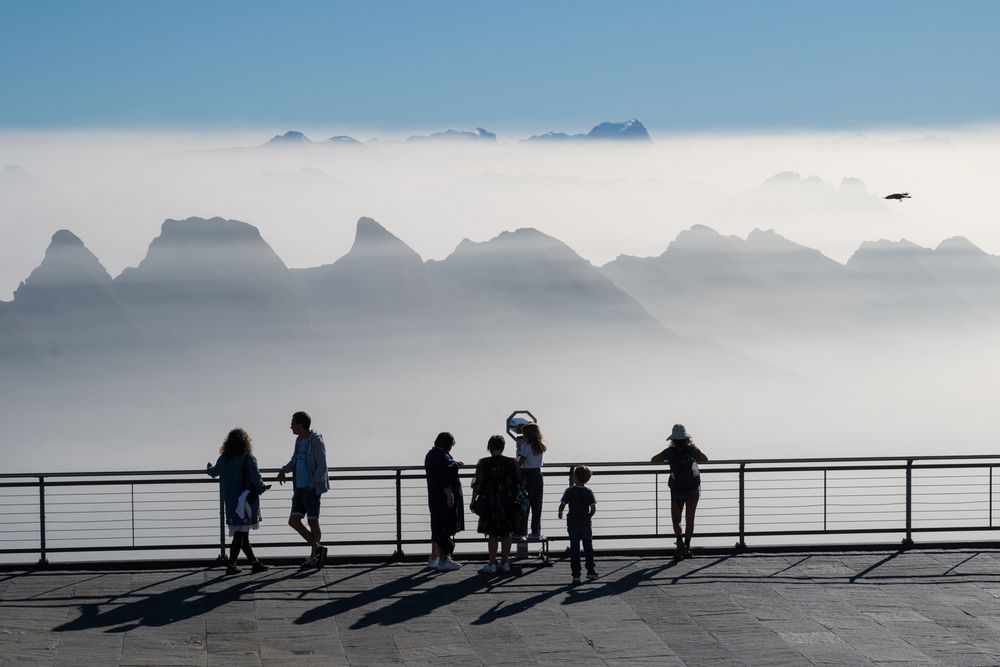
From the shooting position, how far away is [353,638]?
9695 millimetres

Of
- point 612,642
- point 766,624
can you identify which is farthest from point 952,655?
point 612,642

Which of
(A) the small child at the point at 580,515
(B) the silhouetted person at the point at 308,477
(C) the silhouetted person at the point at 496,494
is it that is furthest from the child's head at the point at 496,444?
(B) the silhouetted person at the point at 308,477

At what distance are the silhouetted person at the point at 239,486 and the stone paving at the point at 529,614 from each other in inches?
13.5

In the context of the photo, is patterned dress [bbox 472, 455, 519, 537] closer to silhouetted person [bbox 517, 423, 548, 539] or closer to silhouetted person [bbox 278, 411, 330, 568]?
silhouetted person [bbox 517, 423, 548, 539]

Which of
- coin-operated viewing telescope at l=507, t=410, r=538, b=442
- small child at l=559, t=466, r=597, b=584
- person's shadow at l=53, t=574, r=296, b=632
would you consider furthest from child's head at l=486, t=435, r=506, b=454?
person's shadow at l=53, t=574, r=296, b=632

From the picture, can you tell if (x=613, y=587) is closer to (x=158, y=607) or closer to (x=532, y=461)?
(x=532, y=461)

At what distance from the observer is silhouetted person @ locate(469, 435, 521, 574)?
11812 mm

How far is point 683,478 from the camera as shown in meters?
12.6

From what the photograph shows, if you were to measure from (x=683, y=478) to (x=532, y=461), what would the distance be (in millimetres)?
1530

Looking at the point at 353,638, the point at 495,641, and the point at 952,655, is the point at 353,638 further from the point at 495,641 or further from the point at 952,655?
the point at 952,655

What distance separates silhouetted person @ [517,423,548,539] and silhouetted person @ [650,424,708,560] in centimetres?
111

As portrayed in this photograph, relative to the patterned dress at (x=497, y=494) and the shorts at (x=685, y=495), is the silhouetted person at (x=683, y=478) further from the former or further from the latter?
the patterned dress at (x=497, y=494)

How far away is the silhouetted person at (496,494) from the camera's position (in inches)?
465

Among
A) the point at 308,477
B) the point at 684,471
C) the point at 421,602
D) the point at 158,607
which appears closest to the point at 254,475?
the point at 308,477
